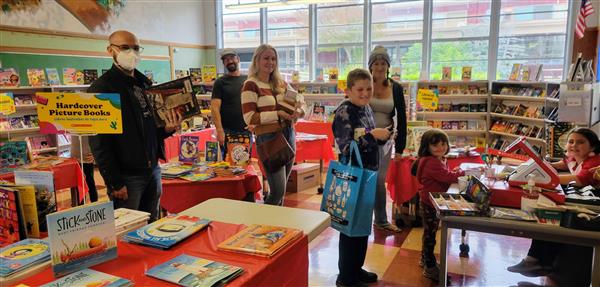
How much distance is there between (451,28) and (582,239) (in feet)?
26.5

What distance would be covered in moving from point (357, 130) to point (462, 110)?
22.1 feet

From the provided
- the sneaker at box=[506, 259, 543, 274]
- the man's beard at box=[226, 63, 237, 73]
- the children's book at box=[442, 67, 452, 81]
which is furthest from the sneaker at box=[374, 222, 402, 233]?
the children's book at box=[442, 67, 452, 81]

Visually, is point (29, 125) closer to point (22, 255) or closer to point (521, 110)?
point (22, 255)

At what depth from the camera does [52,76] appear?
6934mm

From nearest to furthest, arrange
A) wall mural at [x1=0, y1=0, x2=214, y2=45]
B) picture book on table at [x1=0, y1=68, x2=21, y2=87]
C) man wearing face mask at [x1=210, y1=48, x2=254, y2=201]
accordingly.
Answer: man wearing face mask at [x1=210, y1=48, x2=254, y2=201], picture book on table at [x1=0, y1=68, x2=21, y2=87], wall mural at [x1=0, y1=0, x2=214, y2=45]

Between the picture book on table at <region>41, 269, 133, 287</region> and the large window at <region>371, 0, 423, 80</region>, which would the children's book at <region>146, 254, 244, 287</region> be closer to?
the picture book on table at <region>41, 269, 133, 287</region>

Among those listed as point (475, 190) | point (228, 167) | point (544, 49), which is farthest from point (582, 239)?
point (544, 49)

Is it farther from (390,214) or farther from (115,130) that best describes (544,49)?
(115,130)

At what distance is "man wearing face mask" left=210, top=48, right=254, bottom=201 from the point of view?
3.93m

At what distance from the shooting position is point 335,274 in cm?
310

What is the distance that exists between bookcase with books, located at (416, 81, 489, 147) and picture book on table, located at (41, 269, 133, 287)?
7.67 meters

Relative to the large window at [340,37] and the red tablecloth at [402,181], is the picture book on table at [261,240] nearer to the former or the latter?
the red tablecloth at [402,181]

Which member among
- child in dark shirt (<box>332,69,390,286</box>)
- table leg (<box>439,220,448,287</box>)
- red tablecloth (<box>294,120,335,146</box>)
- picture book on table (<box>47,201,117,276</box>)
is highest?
child in dark shirt (<box>332,69,390,286</box>)

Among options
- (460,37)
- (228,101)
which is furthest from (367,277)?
(460,37)
